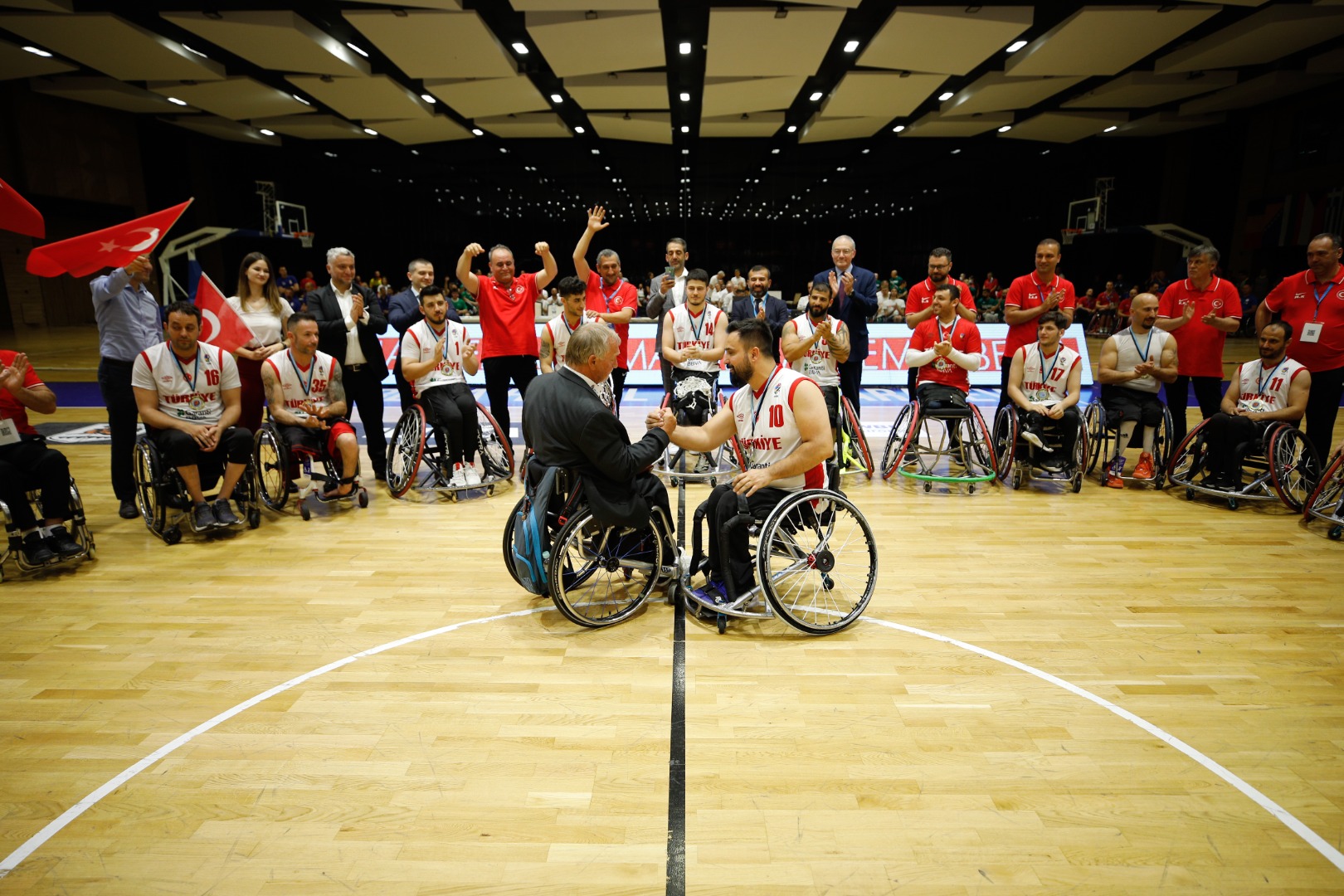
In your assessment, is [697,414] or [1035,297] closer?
[697,414]

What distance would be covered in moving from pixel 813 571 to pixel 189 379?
3533 millimetres

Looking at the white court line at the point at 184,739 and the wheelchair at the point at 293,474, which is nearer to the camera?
the white court line at the point at 184,739

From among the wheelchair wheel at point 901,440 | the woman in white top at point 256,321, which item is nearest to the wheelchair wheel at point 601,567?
the wheelchair wheel at point 901,440

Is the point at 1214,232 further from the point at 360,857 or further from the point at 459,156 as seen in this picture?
the point at 360,857

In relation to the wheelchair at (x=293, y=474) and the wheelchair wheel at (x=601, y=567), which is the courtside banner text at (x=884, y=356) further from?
the wheelchair wheel at (x=601, y=567)

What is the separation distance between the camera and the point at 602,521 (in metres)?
2.82

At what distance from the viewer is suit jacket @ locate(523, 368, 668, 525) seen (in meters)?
2.76

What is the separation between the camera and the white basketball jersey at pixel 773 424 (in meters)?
2.89

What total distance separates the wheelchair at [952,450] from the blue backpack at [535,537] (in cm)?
278

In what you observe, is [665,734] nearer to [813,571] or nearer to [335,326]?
[813,571]

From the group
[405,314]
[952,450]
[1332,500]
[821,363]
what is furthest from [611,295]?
[1332,500]

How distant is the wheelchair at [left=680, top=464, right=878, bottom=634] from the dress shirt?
144 inches

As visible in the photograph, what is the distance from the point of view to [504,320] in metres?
5.11

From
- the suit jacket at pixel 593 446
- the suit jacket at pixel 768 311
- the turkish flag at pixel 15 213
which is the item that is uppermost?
the turkish flag at pixel 15 213
